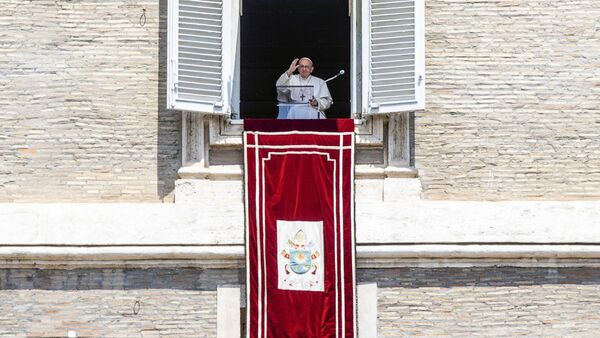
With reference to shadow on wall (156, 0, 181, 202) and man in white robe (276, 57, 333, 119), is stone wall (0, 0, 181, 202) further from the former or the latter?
man in white robe (276, 57, 333, 119)

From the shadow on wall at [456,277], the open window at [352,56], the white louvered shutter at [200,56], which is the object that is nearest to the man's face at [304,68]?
the open window at [352,56]

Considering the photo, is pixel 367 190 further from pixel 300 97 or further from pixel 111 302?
pixel 111 302

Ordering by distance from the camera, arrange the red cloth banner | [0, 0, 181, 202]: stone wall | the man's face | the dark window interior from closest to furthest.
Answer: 1. the red cloth banner
2. [0, 0, 181, 202]: stone wall
3. the man's face
4. the dark window interior

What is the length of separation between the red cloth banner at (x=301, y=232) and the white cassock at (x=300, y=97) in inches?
23.7

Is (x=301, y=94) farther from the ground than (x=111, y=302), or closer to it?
farther from the ground

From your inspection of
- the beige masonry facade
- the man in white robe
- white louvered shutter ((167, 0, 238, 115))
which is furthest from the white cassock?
the beige masonry facade

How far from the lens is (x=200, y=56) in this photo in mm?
12570

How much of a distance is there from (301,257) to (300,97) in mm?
1683

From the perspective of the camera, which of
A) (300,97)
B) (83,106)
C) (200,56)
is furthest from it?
(300,97)

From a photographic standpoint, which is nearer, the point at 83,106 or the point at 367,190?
the point at 367,190

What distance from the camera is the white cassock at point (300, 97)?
13.1 metres

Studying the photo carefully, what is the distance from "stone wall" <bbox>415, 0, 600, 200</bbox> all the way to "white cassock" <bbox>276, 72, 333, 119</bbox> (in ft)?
3.30

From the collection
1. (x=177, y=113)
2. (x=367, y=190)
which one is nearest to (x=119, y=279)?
(x=177, y=113)

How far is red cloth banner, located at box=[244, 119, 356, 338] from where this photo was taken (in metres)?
12.4
